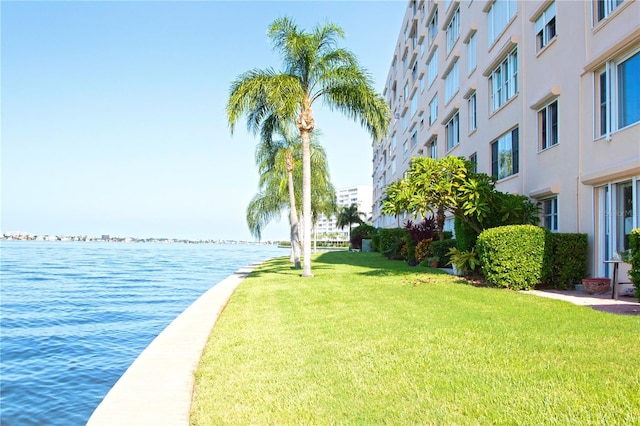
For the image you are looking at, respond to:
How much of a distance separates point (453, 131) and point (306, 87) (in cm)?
1147

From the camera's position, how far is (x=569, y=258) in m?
12.2

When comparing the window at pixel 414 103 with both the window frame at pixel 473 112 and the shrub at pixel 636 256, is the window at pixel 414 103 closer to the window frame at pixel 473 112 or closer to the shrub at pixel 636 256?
the window frame at pixel 473 112

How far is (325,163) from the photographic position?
30312 mm

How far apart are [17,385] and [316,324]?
4.51 m

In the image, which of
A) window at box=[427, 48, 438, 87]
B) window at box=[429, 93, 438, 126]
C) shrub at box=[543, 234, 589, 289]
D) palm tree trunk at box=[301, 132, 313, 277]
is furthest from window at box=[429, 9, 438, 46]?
shrub at box=[543, 234, 589, 289]

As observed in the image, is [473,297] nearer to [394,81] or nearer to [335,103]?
[335,103]

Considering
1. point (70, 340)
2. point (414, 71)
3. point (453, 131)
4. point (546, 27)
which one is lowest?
point (70, 340)

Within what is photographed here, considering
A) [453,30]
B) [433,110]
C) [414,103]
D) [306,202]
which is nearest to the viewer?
[306,202]

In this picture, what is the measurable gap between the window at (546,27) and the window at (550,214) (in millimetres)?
4612

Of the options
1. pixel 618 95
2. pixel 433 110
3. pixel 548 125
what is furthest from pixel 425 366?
pixel 433 110

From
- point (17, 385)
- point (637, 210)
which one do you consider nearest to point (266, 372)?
point (17, 385)

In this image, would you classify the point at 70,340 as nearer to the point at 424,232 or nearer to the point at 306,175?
the point at 306,175

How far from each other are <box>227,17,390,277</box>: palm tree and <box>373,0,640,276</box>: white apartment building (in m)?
4.71

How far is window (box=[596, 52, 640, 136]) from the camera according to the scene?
10797 millimetres
